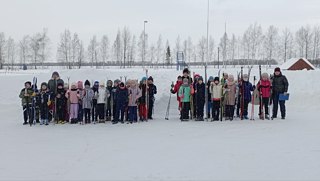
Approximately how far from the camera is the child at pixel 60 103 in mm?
14656

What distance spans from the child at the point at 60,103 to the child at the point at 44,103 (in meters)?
0.32

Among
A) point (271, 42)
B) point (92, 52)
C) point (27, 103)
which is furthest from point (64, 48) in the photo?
point (27, 103)

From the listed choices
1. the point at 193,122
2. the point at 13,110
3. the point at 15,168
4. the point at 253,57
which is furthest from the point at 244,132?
the point at 253,57

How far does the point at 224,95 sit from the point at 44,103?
262 inches

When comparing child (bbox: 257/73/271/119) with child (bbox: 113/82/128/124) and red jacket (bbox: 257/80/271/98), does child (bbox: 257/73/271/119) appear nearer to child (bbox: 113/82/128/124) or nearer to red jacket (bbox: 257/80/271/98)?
red jacket (bbox: 257/80/271/98)

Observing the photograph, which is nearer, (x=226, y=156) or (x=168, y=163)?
(x=168, y=163)

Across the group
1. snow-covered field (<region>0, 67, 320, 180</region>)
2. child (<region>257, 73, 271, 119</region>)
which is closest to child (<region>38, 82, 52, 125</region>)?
snow-covered field (<region>0, 67, 320, 180</region>)

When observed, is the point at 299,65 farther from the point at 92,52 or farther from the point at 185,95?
the point at 92,52

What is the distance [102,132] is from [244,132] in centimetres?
435

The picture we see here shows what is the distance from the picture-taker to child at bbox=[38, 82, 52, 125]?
14.4 metres

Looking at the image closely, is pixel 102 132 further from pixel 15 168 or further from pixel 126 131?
pixel 15 168

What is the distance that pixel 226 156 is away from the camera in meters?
8.72

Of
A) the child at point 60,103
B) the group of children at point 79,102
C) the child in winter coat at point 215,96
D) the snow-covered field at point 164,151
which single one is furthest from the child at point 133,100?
the child in winter coat at point 215,96

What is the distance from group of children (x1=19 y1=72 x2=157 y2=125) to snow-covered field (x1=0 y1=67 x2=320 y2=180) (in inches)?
33.1
